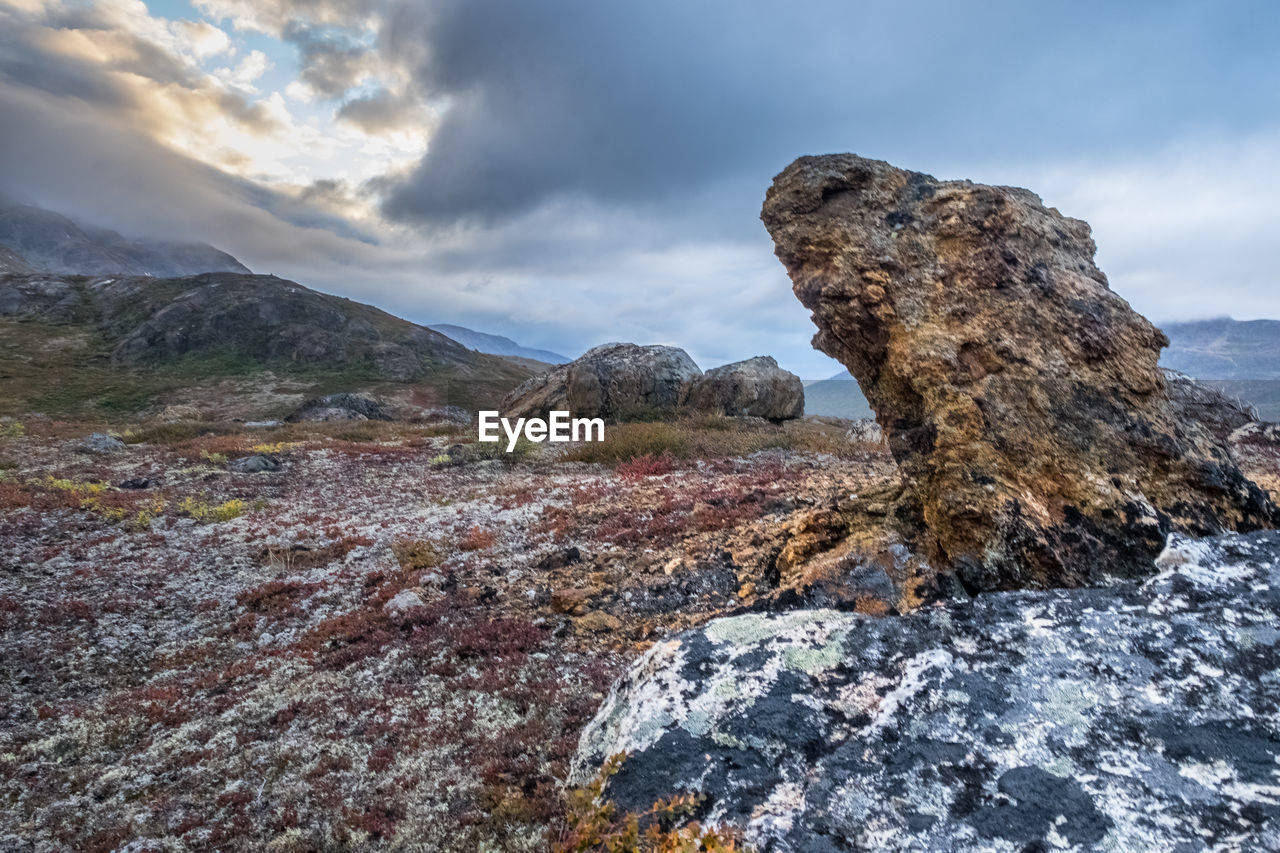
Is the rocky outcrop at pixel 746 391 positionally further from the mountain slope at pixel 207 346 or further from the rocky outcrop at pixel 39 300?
the rocky outcrop at pixel 39 300

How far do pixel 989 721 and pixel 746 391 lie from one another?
2879 cm

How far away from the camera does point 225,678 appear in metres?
7.05

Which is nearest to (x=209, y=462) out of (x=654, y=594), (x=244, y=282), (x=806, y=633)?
(x=654, y=594)

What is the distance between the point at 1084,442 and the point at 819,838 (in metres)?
4.51

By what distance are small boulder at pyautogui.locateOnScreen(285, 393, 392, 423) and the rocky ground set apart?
27.2 m

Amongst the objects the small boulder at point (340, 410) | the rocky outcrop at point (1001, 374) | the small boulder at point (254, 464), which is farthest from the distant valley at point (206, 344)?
the rocky outcrop at point (1001, 374)

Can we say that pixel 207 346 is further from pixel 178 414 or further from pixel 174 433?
pixel 174 433

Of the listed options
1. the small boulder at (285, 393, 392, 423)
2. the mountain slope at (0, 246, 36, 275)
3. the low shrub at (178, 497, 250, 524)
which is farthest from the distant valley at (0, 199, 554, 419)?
the mountain slope at (0, 246, 36, 275)

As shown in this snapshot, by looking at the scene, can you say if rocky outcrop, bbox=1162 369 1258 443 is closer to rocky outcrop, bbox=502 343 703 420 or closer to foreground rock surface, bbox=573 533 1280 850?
rocky outcrop, bbox=502 343 703 420

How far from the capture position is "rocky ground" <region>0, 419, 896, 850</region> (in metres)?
4.77

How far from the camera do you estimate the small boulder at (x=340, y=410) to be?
44.5 metres

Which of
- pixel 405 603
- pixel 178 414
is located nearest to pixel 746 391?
pixel 405 603

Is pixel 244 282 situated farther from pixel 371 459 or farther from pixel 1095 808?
pixel 1095 808

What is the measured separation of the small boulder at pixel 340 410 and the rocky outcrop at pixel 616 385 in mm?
17233
